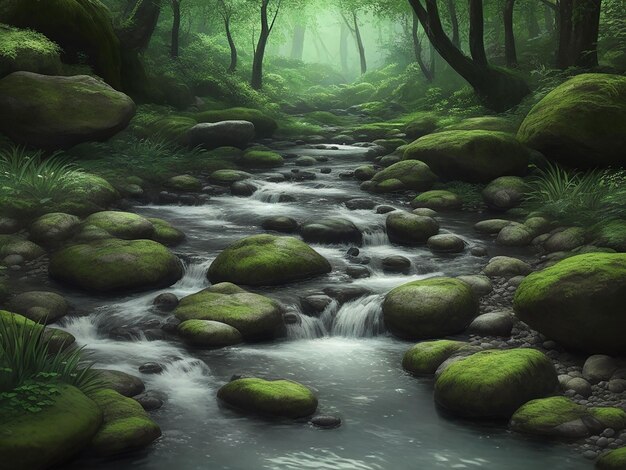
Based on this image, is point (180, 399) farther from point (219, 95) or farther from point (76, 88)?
point (219, 95)

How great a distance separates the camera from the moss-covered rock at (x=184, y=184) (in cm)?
1497

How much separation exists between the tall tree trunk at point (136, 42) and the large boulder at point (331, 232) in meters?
8.78

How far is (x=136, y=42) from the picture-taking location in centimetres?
2077

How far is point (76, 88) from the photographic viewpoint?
14.4 meters

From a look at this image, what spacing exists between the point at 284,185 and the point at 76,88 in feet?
14.3

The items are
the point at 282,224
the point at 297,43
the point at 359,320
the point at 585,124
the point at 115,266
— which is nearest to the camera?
the point at 359,320

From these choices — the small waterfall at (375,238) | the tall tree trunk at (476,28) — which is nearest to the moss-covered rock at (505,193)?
the small waterfall at (375,238)

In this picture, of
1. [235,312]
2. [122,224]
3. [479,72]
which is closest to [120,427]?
[235,312]

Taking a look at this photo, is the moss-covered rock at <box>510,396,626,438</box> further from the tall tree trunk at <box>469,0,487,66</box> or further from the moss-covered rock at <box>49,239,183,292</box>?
the tall tree trunk at <box>469,0,487,66</box>

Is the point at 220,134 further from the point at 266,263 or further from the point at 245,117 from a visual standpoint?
the point at 266,263

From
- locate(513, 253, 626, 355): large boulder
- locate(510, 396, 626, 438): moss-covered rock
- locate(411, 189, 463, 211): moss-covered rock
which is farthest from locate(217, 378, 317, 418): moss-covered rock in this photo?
locate(411, 189, 463, 211): moss-covered rock

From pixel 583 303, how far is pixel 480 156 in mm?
7011

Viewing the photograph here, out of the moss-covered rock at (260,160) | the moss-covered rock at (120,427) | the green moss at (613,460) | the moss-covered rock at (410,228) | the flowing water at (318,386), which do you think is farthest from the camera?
the moss-covered rock at (260,160)

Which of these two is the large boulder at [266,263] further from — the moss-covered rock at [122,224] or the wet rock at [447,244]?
the wet rock at [447,244]
